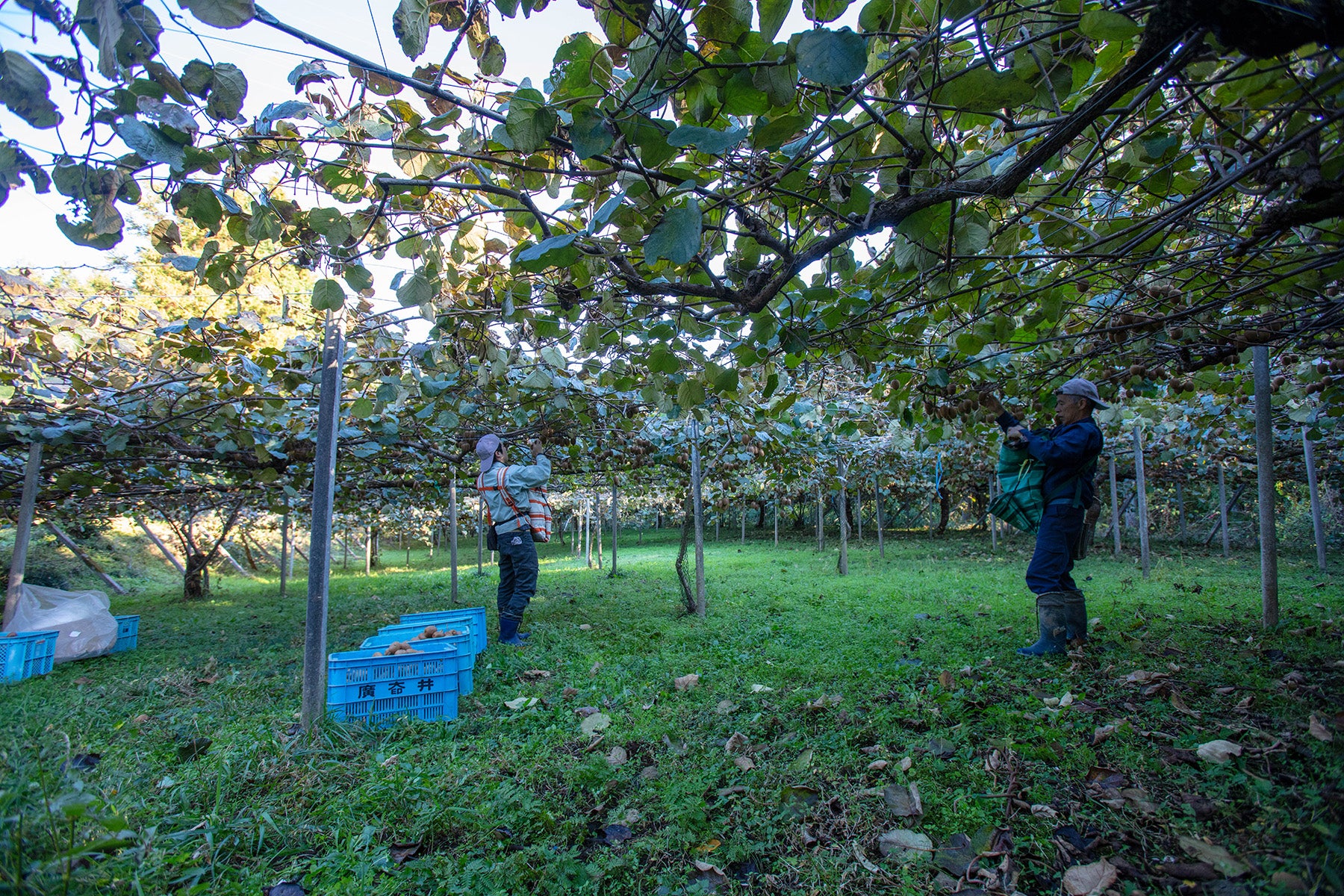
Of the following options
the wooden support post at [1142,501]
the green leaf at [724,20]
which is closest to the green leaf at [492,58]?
the green leaf at [724,20]

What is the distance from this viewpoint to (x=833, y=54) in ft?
3.85

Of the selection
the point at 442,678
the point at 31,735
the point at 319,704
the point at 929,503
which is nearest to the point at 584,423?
the point at 442,678

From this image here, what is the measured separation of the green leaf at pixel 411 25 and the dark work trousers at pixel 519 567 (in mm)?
4599

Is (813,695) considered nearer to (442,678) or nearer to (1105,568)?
(442,678)

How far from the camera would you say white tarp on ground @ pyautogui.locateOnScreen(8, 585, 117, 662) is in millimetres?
5512

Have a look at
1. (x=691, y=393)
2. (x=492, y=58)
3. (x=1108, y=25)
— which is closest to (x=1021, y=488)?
(x=691, y=393)

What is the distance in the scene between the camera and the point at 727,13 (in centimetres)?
129

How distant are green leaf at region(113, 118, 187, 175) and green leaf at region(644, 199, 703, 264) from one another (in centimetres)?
107

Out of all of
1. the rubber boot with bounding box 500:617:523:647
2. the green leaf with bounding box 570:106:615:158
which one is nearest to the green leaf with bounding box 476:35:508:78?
the green leaf with bounding box 570:106:615:158

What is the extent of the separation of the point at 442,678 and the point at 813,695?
219cm

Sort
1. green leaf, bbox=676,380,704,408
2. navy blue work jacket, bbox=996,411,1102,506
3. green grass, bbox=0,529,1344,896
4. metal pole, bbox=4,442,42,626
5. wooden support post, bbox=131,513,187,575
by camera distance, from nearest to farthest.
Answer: green grass, bbox=0,529,1344,896
green leaf, bbox=676,380,704,408
navy blue work jacket, bbox=996,411,1102,506
metal pole, bbox=4,442,42,626
wooden support post, bbox=131,513,187,575

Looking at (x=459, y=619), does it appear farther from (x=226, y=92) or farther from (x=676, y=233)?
(x=676, y=233)

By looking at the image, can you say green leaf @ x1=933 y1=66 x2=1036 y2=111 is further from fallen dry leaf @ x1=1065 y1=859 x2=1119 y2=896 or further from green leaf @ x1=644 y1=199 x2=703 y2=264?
fallen dry leaf @ x1=1065 y1=859 x2=1119 y2=896

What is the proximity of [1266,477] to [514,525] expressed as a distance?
6.08m
